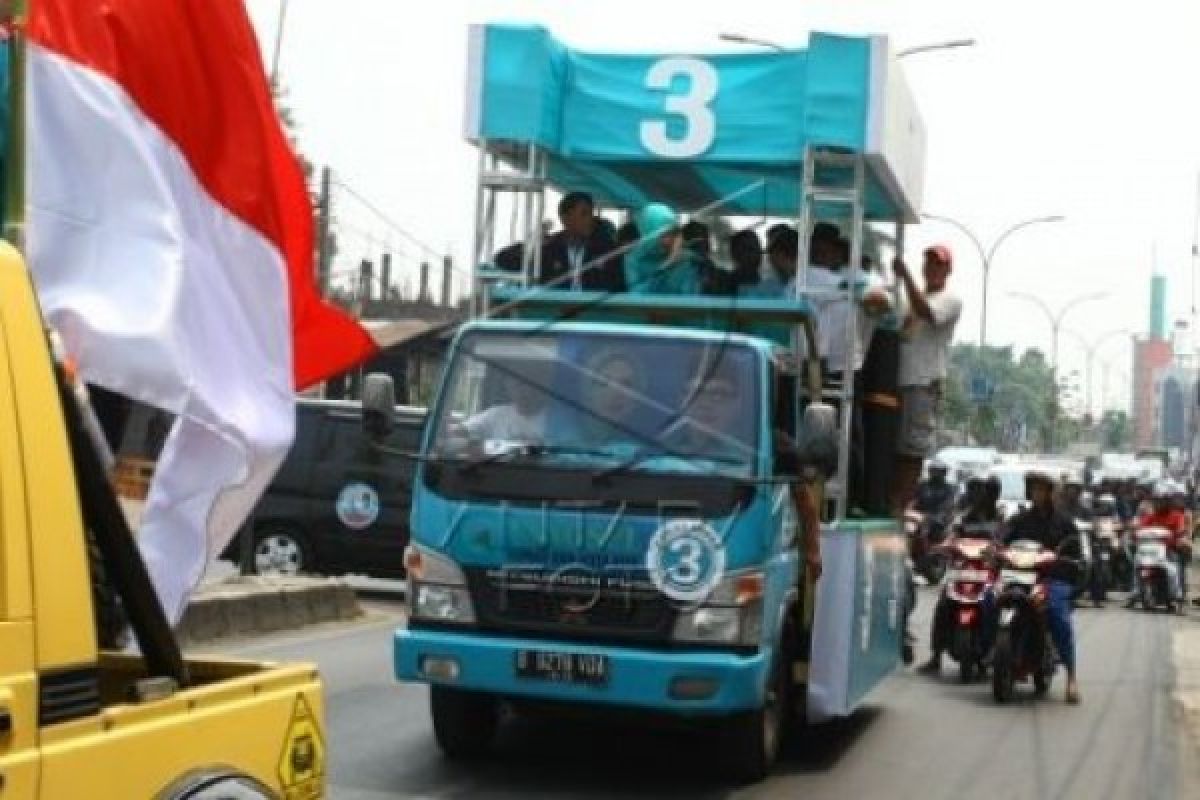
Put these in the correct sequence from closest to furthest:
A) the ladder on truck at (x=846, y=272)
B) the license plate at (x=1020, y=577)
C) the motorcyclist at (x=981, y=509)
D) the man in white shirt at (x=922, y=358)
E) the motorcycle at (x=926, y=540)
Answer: the ladder on truck at (x=846, y=272) → the man in white shirt at (x=922, y=358) → the license plate at (x=1020, y=577) → the motorcyclist at (x=981, y=509) → the motorcycle at (x=926, y=540)

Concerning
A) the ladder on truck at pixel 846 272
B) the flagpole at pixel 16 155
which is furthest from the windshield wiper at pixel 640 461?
the flagpole at pixel 16 155

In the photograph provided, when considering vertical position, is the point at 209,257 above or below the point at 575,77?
below

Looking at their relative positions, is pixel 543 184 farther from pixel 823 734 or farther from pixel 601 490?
pixel 823 734

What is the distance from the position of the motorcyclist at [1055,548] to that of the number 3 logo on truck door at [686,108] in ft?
15.3

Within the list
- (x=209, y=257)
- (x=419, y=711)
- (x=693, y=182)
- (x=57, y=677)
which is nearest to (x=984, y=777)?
(x=419, y=711)

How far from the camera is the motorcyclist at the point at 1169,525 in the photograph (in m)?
25.0

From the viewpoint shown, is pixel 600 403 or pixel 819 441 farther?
pixel 600 403

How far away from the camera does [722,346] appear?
8.55m

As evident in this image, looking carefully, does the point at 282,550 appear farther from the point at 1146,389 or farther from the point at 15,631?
the point at 1146,389

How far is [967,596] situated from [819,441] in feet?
19.8

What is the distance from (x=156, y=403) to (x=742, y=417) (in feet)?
15.8

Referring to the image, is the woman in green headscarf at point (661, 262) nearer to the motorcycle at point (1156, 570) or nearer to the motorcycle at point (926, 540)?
the motorcycle at point (926, 540)

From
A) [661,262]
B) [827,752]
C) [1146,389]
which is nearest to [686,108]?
[661,262]

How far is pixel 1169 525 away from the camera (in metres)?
25.2
